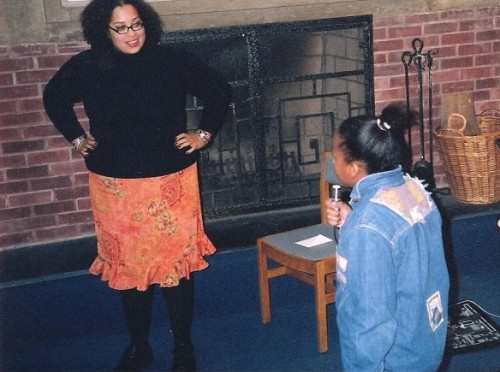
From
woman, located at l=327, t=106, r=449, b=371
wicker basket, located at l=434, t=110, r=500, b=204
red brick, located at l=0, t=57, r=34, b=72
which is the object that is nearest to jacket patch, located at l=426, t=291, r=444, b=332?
woman, located at l=327, t=106, r=449, b=371

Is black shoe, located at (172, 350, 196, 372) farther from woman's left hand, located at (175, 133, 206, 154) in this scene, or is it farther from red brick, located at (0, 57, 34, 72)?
red brick, located at (0, 57, 34, 72)

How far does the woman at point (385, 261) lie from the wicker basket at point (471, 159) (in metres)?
1.72

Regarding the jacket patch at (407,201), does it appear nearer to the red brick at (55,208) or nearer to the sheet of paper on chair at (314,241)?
the sheet of paper on chair at (314,241)

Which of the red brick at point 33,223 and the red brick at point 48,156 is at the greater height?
the red brick at point 48,156

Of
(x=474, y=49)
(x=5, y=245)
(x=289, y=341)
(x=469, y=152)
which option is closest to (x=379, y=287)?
(x=289, y=341)

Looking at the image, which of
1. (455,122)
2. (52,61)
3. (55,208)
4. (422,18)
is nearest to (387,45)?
(422,18)

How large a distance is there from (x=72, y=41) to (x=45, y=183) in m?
0.74

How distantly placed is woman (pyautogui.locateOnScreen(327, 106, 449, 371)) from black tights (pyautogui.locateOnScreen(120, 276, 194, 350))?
1099 millimetres

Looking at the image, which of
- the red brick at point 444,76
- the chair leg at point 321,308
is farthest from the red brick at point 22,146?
the red brick at point 444,76

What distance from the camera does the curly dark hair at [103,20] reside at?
2.38 meters

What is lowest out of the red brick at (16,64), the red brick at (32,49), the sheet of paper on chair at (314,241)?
the sheet of paper on chair at (314,241)

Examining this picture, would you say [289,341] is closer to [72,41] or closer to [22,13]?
[72,41]

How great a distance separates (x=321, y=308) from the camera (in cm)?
276

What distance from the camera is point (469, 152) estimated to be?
3.30 meters
